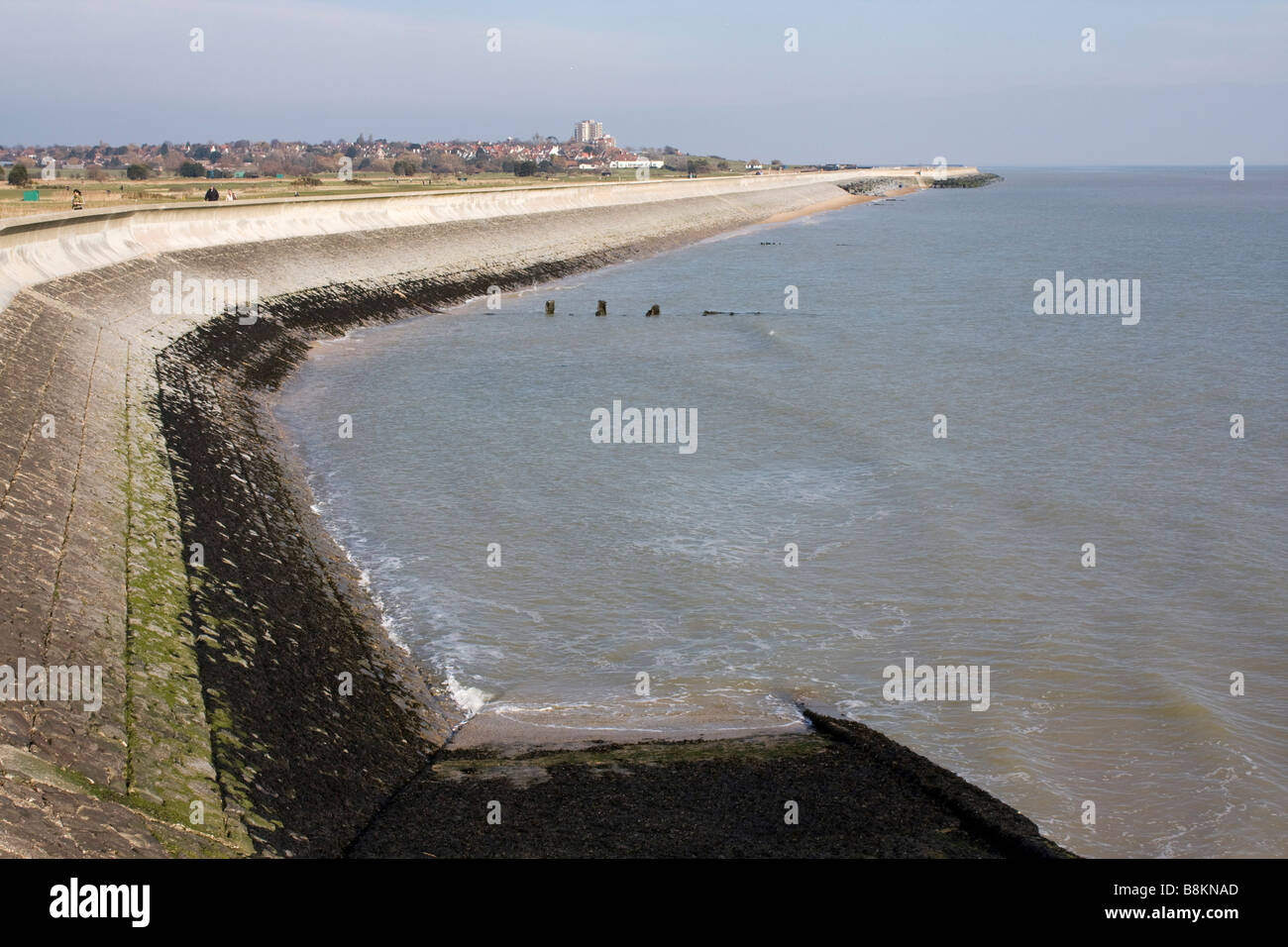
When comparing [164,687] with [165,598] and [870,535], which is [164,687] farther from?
[870,535]

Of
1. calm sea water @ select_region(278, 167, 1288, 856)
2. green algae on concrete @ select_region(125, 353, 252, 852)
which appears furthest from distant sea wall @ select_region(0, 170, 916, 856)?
calm sea water @ select_region(278, 167, 1288, 856)

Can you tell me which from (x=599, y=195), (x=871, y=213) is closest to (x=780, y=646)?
(x=599, y=195)

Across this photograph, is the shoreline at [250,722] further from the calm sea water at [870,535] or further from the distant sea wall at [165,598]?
the calm sea water at [870,535]

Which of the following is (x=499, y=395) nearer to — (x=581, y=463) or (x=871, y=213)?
(x=581, y=463)

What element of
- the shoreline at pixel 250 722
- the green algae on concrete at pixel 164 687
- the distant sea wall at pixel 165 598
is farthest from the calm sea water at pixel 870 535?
the green algae on concrete at pixel 164 687

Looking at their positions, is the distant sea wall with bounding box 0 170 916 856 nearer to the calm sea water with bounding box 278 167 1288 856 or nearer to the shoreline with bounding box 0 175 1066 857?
the shoreline with bounding box 0 175 1066 857
